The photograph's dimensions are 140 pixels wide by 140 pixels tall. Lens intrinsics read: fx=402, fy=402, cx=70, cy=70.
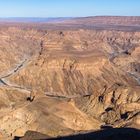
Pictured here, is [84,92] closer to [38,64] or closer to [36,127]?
[38,64]

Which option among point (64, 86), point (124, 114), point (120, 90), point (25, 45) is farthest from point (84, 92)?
point (25, 45)

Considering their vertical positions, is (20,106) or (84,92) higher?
(20,106)

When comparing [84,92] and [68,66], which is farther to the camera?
[68,66]

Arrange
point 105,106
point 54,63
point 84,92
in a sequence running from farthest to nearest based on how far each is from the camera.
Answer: point 54,63, point 84,92, point 105,106


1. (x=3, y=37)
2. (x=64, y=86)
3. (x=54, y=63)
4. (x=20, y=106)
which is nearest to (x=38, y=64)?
(x=54, y=63)

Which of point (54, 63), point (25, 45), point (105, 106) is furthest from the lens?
point (25, 45)

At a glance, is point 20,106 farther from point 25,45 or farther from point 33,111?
point 25,45
